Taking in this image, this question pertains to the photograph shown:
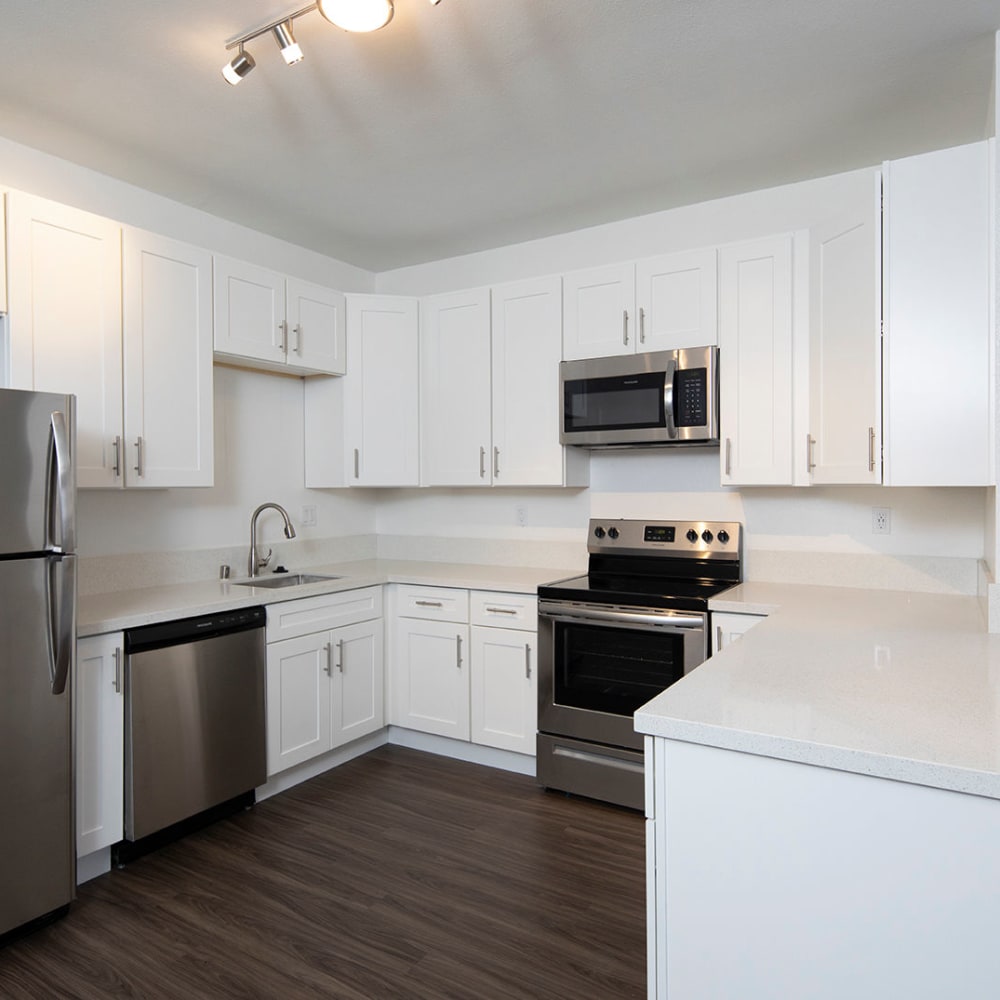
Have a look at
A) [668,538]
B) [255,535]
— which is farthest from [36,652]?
[668,538]

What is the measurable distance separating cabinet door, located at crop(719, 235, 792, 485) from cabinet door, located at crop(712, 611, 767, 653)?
579 millimetres

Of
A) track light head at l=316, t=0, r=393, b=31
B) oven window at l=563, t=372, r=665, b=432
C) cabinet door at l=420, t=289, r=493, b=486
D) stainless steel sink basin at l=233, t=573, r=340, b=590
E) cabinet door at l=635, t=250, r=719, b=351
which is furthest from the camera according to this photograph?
cabinet door at l=420, t=289, r=493, b=486

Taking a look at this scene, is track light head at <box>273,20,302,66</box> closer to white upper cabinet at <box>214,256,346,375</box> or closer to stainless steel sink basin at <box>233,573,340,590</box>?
white upper cabinet at <box>214,256,346,375</box>

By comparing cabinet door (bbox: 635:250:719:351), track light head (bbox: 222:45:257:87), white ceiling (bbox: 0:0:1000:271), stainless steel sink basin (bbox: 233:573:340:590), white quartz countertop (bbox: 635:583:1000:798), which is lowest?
stainless steel sink basin (bbox: 233:573:340:590)

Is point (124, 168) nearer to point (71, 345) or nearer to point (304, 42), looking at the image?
point (71, 345)

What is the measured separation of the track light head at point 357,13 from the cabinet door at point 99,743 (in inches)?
79.1

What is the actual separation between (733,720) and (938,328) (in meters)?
1.48

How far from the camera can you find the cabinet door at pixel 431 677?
3.34m

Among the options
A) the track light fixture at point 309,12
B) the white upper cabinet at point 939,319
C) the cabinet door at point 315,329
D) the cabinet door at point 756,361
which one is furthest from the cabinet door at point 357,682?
the white upper cabinet at point 939,319

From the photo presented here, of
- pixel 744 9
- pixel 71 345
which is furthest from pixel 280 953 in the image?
pixel 744 9

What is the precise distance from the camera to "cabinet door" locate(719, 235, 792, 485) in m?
2.79

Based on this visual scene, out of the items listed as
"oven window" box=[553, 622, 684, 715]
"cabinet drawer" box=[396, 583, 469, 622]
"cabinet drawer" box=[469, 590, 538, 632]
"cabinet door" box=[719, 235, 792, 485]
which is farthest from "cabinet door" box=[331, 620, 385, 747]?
"cabinet door" box=[719, 235, 792, 485]

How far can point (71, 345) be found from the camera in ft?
8.13

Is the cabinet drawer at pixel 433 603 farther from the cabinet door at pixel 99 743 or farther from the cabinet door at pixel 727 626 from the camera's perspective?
the cabinet door at pixel 99 743
